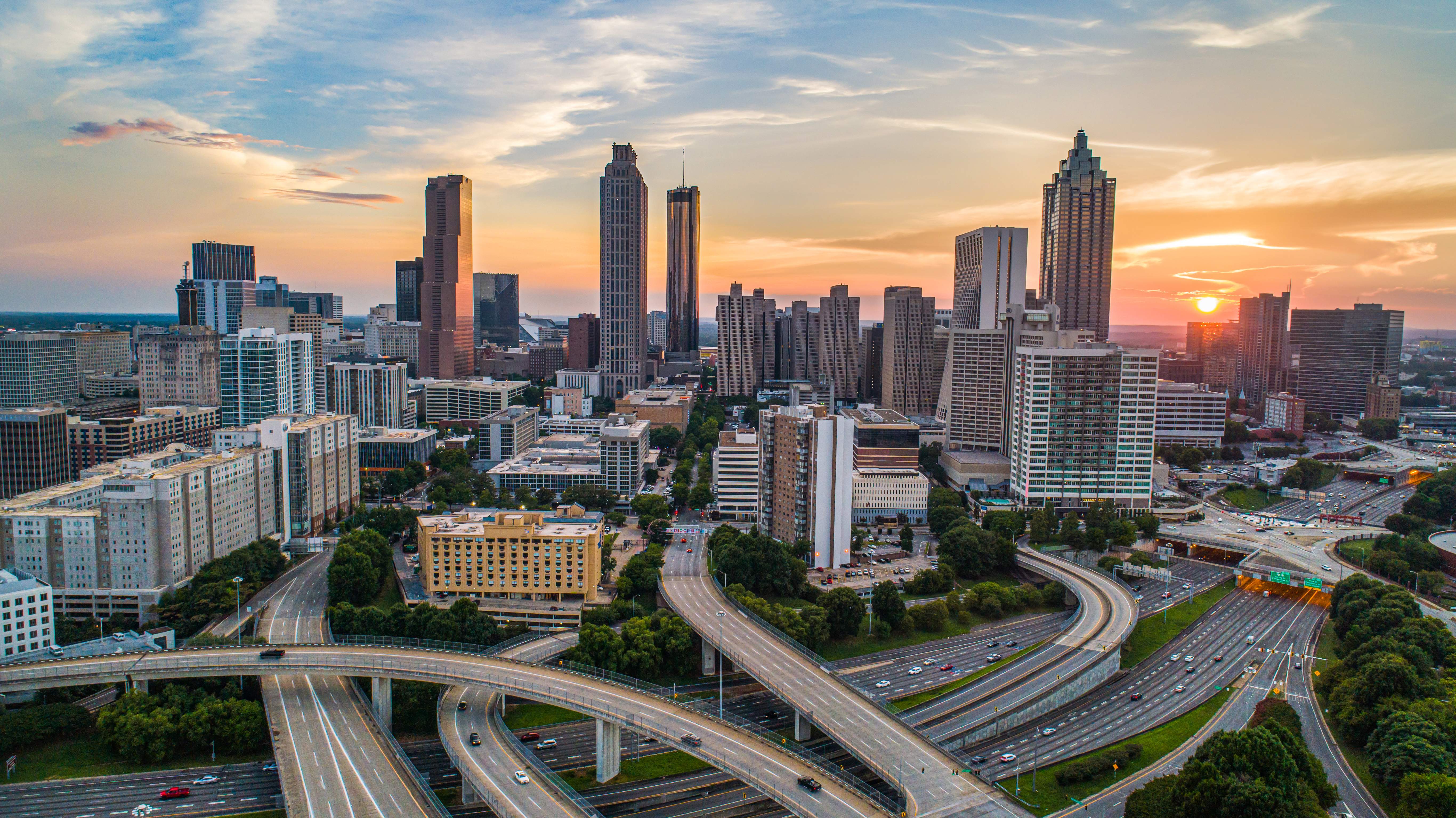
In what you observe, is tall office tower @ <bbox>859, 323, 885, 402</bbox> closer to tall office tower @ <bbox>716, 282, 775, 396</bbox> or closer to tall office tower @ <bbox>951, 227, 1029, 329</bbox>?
tall office tower @ <bbox>716, 282, 775, 396</bbox>

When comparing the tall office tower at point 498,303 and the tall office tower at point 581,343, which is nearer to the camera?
the tall office tower at point 581,343

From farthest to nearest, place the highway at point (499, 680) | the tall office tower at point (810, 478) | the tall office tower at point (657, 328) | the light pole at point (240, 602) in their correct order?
1. the tall office tower at point (657, 328)
2. the tall office tower at point (810, 478)
3. the light pole at point (240, 602)
4. the highway at point (499, 680)

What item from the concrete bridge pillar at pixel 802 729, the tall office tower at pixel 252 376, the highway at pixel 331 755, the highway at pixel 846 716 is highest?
the tall office tower at pixel 252 376

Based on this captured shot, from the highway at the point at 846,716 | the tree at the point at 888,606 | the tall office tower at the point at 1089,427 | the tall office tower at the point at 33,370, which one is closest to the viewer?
the highway at the point at 846,716

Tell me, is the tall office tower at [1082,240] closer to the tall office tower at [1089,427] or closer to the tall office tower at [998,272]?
the tall office tower at [998,272]

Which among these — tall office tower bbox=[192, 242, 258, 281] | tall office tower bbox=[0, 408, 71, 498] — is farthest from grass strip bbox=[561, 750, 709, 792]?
tall office tower bbox=[192, 242, 258, 281]

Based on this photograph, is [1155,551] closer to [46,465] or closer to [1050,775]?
[1050,775]

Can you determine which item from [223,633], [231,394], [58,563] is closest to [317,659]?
[223,633]

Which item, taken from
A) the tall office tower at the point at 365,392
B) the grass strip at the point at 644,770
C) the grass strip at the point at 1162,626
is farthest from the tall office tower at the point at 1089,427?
the tall office tower at the point at 365,392

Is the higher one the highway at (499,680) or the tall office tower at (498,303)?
the tall office tower at (498,303)
